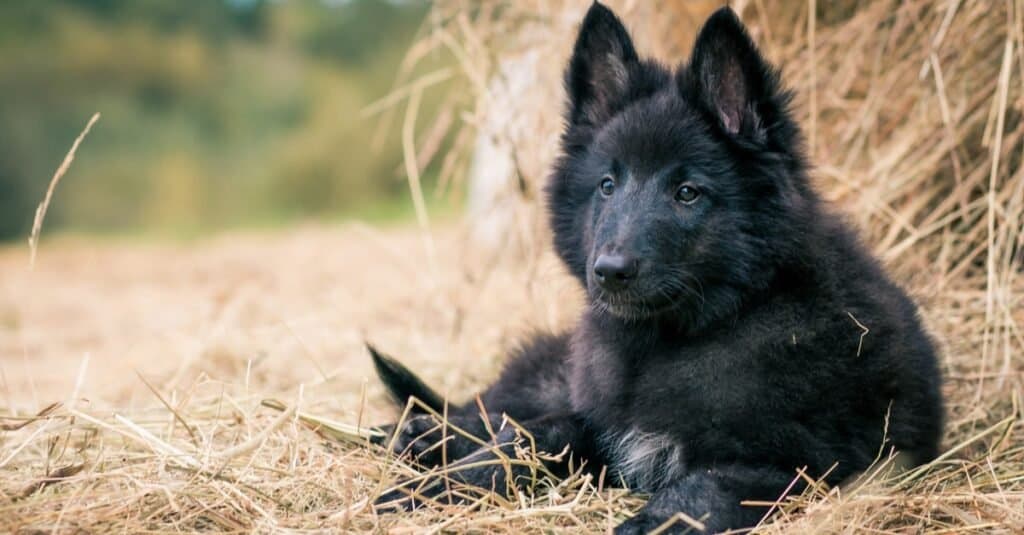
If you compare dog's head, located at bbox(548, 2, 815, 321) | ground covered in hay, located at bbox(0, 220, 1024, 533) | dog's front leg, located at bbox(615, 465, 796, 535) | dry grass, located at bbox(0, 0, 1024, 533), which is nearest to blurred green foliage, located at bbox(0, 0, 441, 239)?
ground covered in hay, located at bbox(0, 220, 1024, 533)

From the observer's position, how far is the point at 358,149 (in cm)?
1509

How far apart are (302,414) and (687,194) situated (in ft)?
4.96

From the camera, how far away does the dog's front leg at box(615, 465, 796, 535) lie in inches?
111

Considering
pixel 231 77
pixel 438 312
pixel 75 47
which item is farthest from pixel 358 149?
pixel 438 312

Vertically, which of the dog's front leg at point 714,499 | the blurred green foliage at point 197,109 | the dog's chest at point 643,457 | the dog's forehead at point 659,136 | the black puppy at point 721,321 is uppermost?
the dog's forehead at point 659,136

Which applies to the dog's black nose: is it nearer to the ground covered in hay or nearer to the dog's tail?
the ground covered in hay

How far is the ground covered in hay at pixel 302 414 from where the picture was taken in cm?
288

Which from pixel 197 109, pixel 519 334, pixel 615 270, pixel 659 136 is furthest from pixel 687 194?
pixel 197 109

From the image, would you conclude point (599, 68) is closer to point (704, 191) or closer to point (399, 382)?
point (704, 191)

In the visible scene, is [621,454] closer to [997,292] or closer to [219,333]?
[997,292]

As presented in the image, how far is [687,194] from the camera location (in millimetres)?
3268

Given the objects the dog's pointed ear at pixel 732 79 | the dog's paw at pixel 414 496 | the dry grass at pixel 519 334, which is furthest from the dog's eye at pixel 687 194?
the dog's paw at pixel 414 496

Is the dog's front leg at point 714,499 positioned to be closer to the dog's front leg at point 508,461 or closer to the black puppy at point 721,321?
the black puppy at point 721,321

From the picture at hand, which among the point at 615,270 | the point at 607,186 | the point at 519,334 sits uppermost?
the point at 607,186
